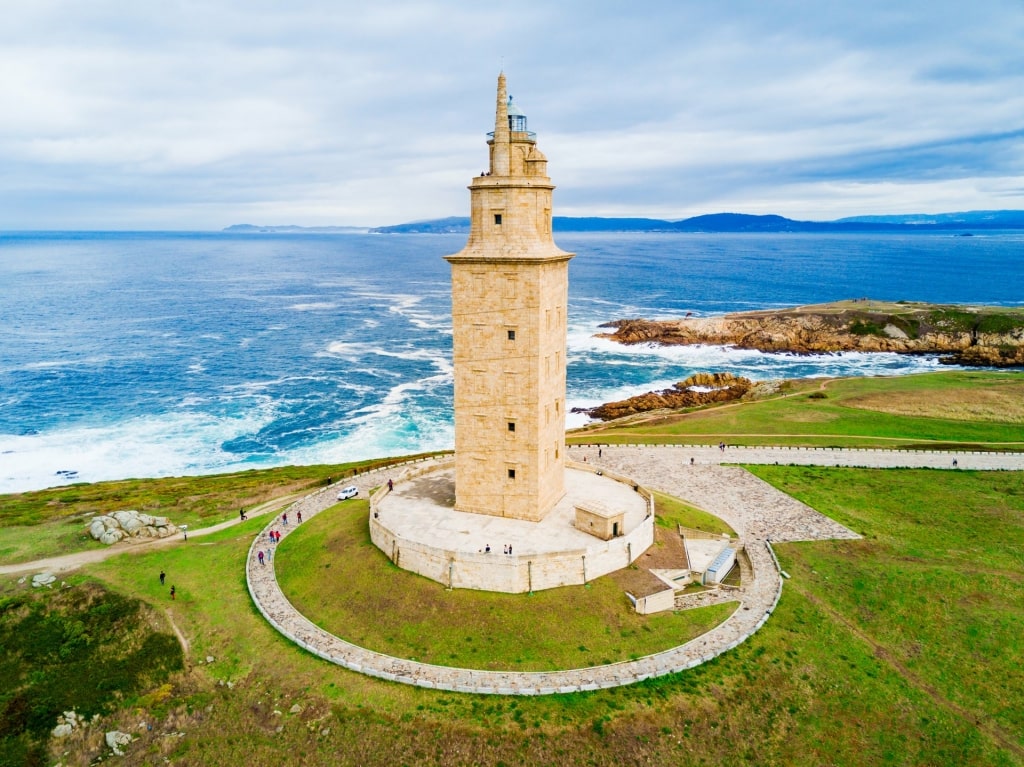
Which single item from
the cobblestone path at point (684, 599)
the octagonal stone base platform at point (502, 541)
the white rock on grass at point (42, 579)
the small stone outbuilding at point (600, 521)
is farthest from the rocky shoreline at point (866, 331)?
the white rock on grass at point (42, 579)

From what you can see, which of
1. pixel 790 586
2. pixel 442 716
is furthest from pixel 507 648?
pixel 790 586

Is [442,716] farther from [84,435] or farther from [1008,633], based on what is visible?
[84,435]

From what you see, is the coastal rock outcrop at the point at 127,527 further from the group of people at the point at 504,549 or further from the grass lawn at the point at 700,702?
the group of people at the point at 504,549

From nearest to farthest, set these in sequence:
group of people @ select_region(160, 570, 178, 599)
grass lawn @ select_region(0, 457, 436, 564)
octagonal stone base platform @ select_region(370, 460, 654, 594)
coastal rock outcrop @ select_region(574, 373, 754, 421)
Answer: octagonal stone base platform @ select_region(370, 460, 654, 594)
group of people @ select_region(160, 570, 178, 599)
grass lawn @ select_region(0, 457, 436, 564)
coastal rock outcrop @ select_region(574, 373, 754, 421)

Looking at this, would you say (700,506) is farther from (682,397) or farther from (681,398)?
(682,397)

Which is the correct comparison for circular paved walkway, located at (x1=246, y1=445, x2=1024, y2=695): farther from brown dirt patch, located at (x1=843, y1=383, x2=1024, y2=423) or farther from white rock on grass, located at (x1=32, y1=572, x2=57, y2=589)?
brown dirt patch, located at (x1=843, y1=383, x2=1024, y2=423)

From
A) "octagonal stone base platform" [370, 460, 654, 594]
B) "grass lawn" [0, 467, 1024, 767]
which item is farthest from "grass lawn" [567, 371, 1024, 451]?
"grass lawn" [0, 467, 1024, 767]
